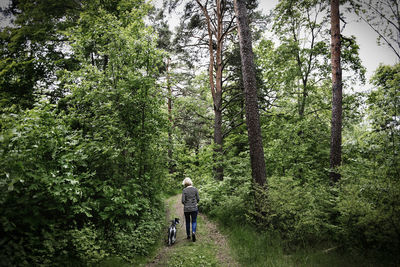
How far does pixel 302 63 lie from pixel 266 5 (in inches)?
167

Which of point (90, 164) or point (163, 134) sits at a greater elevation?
point (163, 134)

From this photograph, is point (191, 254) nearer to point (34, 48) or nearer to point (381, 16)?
point (34, 48)

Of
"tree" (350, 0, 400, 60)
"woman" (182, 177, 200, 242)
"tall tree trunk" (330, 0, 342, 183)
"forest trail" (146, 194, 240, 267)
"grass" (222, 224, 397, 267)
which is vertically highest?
"tree" (350, 0, 400, 60)

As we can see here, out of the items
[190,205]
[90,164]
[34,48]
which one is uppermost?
[34,48]

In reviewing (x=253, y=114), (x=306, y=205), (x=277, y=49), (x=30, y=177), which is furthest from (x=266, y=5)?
(x=30, y=177)

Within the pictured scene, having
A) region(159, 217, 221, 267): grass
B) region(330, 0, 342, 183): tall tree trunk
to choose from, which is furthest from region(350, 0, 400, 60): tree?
region(159, 217, 221, 267): grass

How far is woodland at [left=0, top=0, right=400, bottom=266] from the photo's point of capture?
340 centimetres

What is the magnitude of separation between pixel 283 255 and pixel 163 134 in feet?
16.2

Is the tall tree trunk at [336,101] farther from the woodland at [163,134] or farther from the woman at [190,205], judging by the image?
the woman at [190,205]

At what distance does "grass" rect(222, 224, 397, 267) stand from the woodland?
0.07m

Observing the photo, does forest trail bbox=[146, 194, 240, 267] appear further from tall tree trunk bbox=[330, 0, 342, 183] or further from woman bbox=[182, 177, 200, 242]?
tall tree trunk bbox=[330, 0, 342, 183]

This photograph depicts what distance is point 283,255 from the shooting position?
432 centimetres

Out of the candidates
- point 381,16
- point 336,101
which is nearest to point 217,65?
point 336,101

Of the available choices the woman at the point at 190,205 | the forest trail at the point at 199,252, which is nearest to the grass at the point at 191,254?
the forest trail at the point at 199,252
